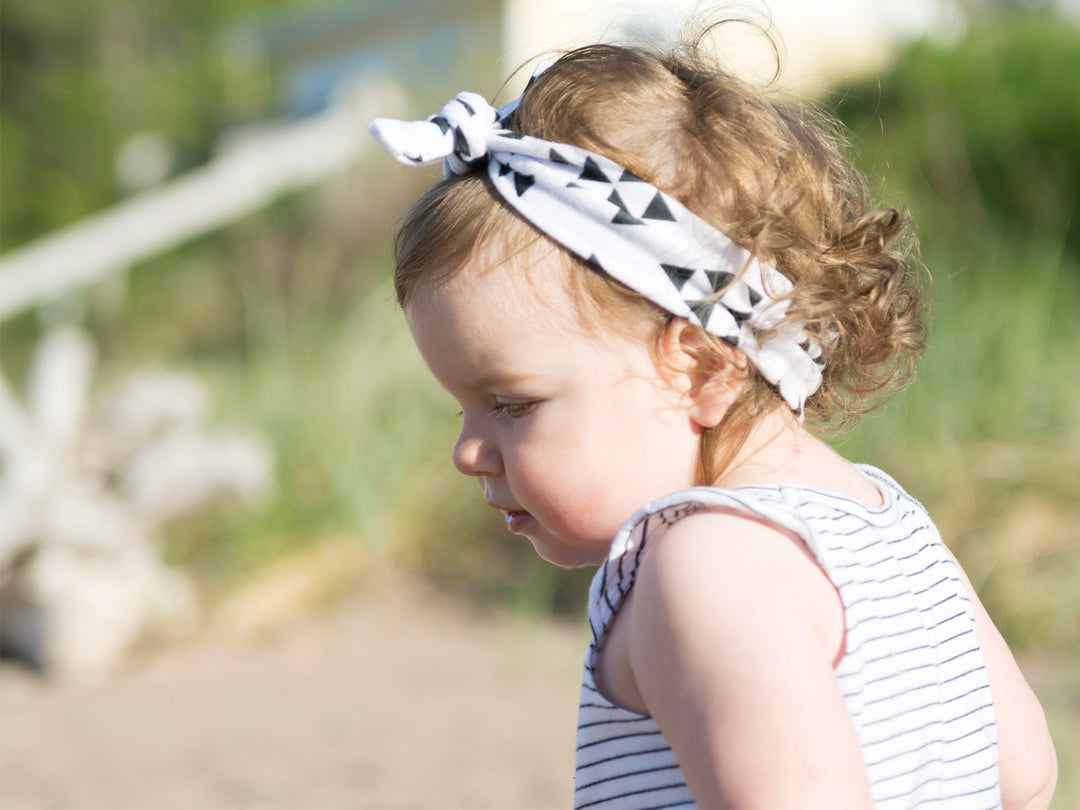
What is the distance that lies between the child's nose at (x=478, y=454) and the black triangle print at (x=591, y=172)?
334 mm

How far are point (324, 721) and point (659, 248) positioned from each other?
3327 millimetres

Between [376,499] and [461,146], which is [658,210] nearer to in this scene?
[461,146]

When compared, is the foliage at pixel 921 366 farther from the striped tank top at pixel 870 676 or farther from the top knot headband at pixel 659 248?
the striped tank top at pixel 870 676

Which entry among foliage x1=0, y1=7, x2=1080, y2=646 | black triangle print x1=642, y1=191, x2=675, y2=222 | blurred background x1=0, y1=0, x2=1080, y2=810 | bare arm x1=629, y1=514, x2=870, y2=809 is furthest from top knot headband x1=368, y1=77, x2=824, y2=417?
foliage x1=0, y1=7, x2=1080, y2=646

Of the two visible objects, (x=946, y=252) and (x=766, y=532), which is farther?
(x=946, y=252)

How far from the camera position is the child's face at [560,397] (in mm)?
1283

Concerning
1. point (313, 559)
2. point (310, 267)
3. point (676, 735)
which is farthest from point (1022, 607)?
point (310, 267)

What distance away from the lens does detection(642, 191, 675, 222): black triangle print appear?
1.28 meters

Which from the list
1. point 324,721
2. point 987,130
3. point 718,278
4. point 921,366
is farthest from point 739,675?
point 987,130

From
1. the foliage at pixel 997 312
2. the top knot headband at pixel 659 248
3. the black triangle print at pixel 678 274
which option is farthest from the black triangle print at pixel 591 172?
the foliage at pixel 997 312

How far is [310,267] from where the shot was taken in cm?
870

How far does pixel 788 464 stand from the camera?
4.36 feet

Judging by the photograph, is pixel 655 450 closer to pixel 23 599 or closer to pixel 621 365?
pixel 621 365

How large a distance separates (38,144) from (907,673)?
786 inches
